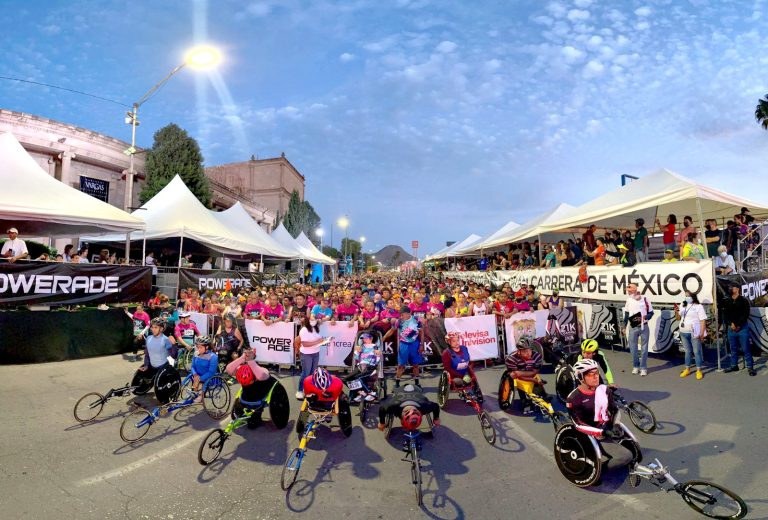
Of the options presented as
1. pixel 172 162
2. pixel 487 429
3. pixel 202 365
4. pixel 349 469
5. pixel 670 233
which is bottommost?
pixel 349 469

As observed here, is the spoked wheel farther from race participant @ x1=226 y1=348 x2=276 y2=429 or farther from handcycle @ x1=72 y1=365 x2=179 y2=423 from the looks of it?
race participant @ x1=226 y1=348 x2=276 y2=429

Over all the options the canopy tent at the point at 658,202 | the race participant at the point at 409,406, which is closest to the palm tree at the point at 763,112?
the canopy tent at the point at 658,202

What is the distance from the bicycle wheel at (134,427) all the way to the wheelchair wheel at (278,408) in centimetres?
188

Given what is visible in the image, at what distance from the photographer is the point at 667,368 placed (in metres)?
9.25

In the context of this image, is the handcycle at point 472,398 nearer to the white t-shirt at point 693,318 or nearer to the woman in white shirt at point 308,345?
the woman in white shirt at point 308,345

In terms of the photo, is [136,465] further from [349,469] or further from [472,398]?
[472,398]

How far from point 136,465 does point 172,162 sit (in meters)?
29.6

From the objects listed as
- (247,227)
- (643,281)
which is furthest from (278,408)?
(247,227)

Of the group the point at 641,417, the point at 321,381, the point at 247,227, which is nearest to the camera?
the point at 321,381

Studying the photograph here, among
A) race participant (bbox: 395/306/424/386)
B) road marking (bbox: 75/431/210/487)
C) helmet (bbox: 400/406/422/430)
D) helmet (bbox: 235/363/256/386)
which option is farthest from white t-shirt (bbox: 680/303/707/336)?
road marking (bbox: 75/431/210/487)

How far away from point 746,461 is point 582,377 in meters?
2.30

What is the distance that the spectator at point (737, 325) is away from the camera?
27.5 feet

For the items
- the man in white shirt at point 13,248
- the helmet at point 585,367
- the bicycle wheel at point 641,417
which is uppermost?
the man in white shirt at point 13,248

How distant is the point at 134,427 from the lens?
19.9 ft
